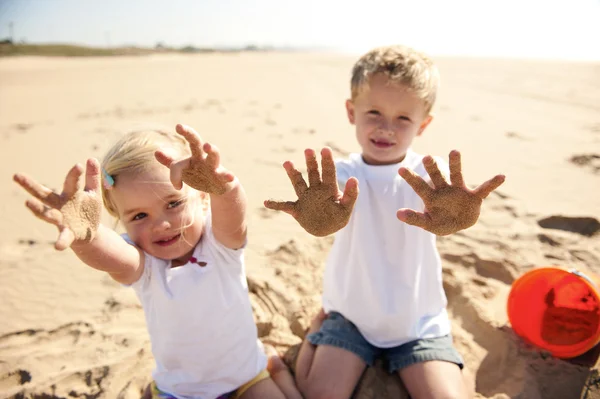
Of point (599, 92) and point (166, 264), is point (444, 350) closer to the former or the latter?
point (166, 264)

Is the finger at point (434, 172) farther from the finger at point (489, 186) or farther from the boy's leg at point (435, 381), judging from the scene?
the boy's leg at point (435, 381)

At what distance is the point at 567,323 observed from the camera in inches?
89.0

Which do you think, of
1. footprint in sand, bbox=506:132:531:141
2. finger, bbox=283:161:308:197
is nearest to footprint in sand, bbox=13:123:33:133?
finger, bbox=283:161:308:197

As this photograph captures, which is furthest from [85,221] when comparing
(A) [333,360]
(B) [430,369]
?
(B) [430,369]

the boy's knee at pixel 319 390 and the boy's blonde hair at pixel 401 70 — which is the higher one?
the boy's blonde hair at pixel 401 70

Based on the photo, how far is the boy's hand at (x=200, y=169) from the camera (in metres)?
1.32

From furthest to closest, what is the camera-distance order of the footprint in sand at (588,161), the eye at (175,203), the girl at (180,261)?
the footprint in sand at (588,161), the eye at (175,203), the girl at (180,261)

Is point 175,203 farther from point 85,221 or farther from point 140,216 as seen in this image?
point 85,221

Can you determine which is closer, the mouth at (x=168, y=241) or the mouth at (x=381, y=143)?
the mouth at (x=168, y=241)

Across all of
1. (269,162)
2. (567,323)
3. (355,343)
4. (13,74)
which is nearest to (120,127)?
(269,162)

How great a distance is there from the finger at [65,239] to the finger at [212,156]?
45 centimetres

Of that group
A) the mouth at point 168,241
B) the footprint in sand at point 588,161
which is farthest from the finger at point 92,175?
the footprint in sand at point 588,161

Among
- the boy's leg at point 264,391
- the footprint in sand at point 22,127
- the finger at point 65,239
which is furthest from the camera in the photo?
the footprint in sand at point 22,127

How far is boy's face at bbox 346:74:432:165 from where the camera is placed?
1898 mm
